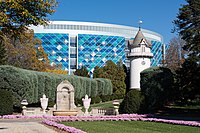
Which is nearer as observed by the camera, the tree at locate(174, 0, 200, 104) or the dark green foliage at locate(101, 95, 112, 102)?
the tree at locate(174, 0, 200, 104)

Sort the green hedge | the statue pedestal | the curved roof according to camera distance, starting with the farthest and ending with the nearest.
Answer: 1. the curved roof
2. the green hedge
3. the statue pedestal

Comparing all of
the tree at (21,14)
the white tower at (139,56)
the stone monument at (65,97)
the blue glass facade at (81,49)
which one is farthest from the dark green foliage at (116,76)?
the tree at (21,14)

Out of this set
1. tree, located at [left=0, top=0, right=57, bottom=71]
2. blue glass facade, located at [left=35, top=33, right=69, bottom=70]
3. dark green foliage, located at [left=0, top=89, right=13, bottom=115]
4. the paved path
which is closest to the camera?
tree, located at [left=0, top=0, right=57, bottom=71]

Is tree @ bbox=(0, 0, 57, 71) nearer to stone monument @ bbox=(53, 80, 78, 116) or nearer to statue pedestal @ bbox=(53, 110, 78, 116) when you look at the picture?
statue pedestal @ bbox=(53, 110, 78, 116)

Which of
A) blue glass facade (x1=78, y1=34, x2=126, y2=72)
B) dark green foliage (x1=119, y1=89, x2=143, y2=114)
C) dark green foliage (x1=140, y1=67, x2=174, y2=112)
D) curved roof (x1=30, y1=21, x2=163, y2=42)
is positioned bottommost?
dark green foliage (x1=119, y1=89, x2=143, y2=114)

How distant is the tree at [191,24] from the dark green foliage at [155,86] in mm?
3430

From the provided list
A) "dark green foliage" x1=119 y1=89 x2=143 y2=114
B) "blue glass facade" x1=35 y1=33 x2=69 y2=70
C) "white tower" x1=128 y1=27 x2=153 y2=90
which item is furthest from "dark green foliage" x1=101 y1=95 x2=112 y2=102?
"blue glass facade" x1=35 y1=33 x2=69 y2=70

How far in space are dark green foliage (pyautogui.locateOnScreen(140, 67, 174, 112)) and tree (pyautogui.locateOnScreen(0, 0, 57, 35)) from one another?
759 inches

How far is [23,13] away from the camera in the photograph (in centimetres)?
1063

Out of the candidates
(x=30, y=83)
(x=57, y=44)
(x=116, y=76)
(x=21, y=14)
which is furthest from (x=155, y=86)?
(x=57, y=44)

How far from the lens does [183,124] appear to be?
64.5 feet

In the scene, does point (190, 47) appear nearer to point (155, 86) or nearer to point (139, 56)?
point (155, 86)

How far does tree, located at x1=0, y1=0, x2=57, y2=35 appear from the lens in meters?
10.8

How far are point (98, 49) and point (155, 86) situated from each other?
9216 centimetres
